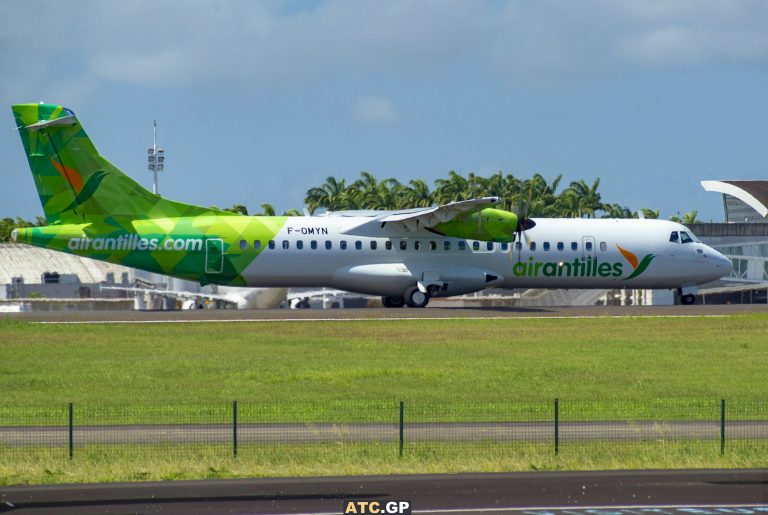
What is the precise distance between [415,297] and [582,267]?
25.7 ft

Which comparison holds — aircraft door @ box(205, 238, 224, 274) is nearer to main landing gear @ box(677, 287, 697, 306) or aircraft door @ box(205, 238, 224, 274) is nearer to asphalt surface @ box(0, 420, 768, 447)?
main landing gear @ box(677, 287, 697, 306)

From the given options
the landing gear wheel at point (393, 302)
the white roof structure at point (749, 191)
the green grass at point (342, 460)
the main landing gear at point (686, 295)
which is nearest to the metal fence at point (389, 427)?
the green grass at point (342, 460)

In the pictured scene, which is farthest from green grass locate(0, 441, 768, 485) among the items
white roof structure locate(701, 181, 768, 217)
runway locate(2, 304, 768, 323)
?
white roof structure locate(701, 181, 768, 217)

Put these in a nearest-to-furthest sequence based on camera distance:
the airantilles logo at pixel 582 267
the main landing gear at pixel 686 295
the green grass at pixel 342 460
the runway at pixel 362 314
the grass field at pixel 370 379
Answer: the green grass at pixel 342 460
the grass field at pixel 370 379
the runway at pixel 362 314
the airantilles logo at pixel 582 267
the main landing gear at pixel 686 295

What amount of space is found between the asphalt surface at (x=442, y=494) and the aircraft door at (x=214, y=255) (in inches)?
1180

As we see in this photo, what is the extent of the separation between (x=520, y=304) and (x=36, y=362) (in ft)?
130

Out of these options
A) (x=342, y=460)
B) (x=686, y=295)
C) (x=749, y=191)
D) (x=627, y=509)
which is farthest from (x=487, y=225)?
(x=749, y=191)

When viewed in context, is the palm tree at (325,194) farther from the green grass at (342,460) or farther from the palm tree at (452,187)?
the green grass at (342,460)

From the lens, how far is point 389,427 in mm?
25531

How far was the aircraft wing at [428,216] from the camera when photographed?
4981 centimetres

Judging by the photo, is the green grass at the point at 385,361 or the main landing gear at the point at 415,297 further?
the main landing gear at the point at 415,297

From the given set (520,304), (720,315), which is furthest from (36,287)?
(720,315)

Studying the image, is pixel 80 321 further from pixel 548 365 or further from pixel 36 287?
pixel 36 287

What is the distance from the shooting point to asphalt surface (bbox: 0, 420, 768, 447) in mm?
24047
